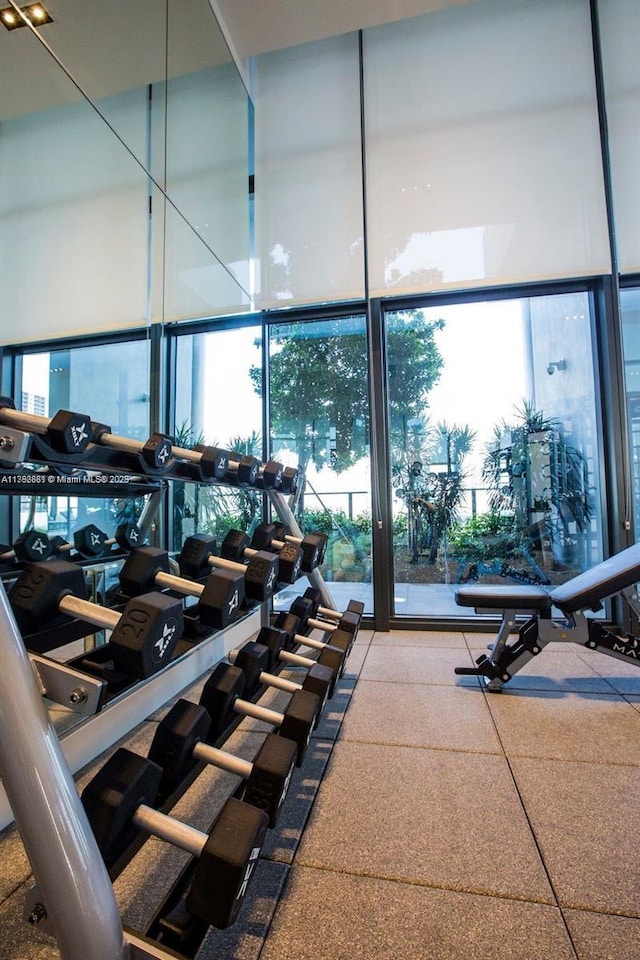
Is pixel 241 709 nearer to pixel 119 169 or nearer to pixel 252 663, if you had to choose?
pixel 252 663

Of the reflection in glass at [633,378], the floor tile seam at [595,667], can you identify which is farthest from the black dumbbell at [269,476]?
the reflection in glass at [633,378]

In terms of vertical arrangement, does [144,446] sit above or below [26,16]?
below

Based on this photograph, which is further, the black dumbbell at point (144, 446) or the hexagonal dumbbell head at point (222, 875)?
the black dumbbell at point (144, 446)

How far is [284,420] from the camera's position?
354cm

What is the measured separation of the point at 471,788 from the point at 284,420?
271cm

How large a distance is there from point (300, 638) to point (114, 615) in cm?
110

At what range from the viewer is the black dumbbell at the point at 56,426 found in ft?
3.15

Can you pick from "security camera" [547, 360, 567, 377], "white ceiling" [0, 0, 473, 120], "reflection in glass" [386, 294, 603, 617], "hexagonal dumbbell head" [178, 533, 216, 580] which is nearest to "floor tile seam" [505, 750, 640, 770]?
"hexagonal dumbbell head" [178, 533, 216, 580]

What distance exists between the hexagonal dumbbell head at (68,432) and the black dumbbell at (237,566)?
58 cm

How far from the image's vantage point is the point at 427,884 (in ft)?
3.50

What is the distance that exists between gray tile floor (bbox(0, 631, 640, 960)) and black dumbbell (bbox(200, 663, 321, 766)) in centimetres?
31

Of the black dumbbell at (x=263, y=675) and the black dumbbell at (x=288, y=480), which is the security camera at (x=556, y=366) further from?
the black dumbbell at (x=263, y=675)

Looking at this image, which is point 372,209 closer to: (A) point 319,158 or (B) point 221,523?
(A) point 319,158

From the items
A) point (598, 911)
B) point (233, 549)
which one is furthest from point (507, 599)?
point (233, 549)
